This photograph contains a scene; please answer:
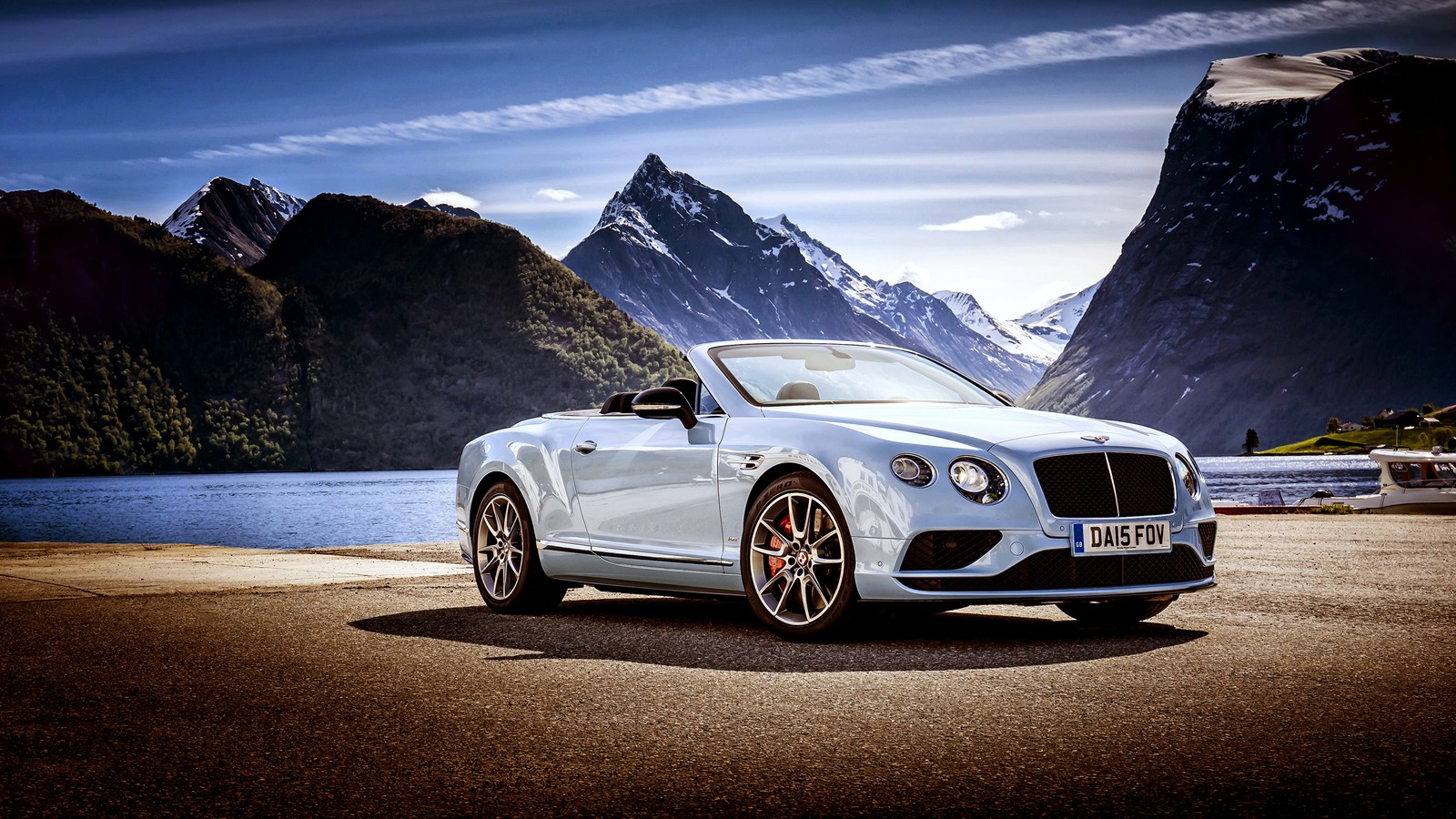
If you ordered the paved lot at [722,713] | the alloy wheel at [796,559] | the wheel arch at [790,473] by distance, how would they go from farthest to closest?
1. the alloy wheel at [796,559]
2. the wheel arch at [790,473]
3. the paved lot at [722,713]

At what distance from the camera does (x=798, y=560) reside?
707 cm

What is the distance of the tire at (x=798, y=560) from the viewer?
271 inches

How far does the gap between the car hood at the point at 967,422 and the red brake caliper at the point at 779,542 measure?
1.84ft

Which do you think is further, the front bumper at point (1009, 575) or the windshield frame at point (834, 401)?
the windshield frame at point (834, 401)

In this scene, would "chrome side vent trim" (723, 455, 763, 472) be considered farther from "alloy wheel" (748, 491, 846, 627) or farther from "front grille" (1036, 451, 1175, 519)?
"front grille" (1036, 451, 1175, 519)

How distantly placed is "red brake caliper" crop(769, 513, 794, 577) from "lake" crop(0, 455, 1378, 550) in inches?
1375

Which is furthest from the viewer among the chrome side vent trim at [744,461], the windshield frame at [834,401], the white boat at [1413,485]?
the white boat at [1413,485]

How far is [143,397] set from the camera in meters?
192

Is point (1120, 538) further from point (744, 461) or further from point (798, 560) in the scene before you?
point (744, 461)

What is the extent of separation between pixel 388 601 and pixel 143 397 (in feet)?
652

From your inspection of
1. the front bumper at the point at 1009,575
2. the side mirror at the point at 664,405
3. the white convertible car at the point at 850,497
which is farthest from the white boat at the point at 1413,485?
the side mirror at the point at 664,405

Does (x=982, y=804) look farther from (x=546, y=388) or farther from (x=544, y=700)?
(x=546, y=388)

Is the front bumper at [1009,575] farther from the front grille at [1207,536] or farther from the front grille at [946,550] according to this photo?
the front grille at [1207,536]

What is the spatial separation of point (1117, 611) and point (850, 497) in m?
2.00
